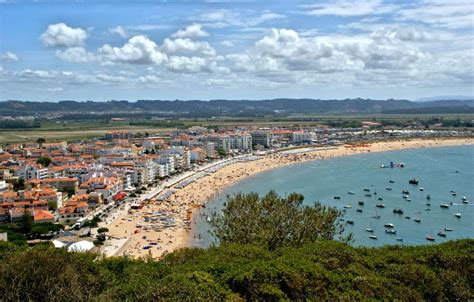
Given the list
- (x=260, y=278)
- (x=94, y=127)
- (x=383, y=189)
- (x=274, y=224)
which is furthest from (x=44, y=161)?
(x=94, y=127)

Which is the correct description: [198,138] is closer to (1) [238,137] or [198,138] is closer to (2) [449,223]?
(1) [238,137]

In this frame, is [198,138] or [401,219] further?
[198,138]

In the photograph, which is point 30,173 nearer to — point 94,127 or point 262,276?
point 262,276

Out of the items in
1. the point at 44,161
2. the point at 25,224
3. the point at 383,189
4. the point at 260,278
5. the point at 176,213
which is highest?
the point at 260,278

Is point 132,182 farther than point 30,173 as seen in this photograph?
Yes

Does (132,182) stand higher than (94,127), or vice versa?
(94,127)

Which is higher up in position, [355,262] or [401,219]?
[355,262]

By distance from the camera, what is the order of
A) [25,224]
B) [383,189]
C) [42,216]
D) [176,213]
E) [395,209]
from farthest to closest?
[383,189], [395,209], [176,213], [42,216], [25,224]

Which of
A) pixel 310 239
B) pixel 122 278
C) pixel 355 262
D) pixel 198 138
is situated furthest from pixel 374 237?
pixel 198 138
